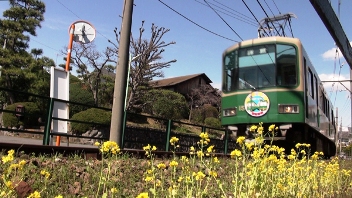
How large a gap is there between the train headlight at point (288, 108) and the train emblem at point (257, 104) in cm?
36

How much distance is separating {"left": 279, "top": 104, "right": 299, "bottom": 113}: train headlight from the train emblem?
1.19 ft

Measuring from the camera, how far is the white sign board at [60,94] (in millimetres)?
6423

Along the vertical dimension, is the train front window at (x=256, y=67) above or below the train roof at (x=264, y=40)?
below

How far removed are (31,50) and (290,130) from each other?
18496 mm

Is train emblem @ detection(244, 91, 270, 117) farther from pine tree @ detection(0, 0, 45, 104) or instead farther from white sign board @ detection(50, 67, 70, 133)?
pine tree @ detection(0, 0, 45, 104)

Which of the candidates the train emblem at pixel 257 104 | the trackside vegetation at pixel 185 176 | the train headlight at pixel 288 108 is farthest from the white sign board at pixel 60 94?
the train headlight at pixel 288 108

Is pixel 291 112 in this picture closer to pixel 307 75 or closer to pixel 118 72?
pixel 307 75

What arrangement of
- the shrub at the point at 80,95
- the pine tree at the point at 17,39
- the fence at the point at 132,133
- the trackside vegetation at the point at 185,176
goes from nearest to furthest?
the trackside vegetation at the point at 185,176 → the fence at the point at 132,133 → the pine tree at the point at 17,39 → the shrub at the point at 80,95

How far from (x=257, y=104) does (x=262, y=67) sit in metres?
1.05

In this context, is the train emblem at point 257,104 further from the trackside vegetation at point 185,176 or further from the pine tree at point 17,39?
the pine tree at point 17,39

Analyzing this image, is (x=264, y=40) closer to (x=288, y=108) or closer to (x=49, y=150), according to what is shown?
(x=288, y=108)

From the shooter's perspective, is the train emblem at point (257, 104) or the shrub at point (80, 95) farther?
the shrub at point (80, 95)

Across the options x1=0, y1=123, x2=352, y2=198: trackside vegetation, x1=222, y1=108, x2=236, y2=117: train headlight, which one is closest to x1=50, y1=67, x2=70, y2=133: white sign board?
x1=0, y1=123, x2=352, y2=198: trackside vegetation

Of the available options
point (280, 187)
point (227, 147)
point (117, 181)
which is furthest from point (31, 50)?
point (280, 187)
